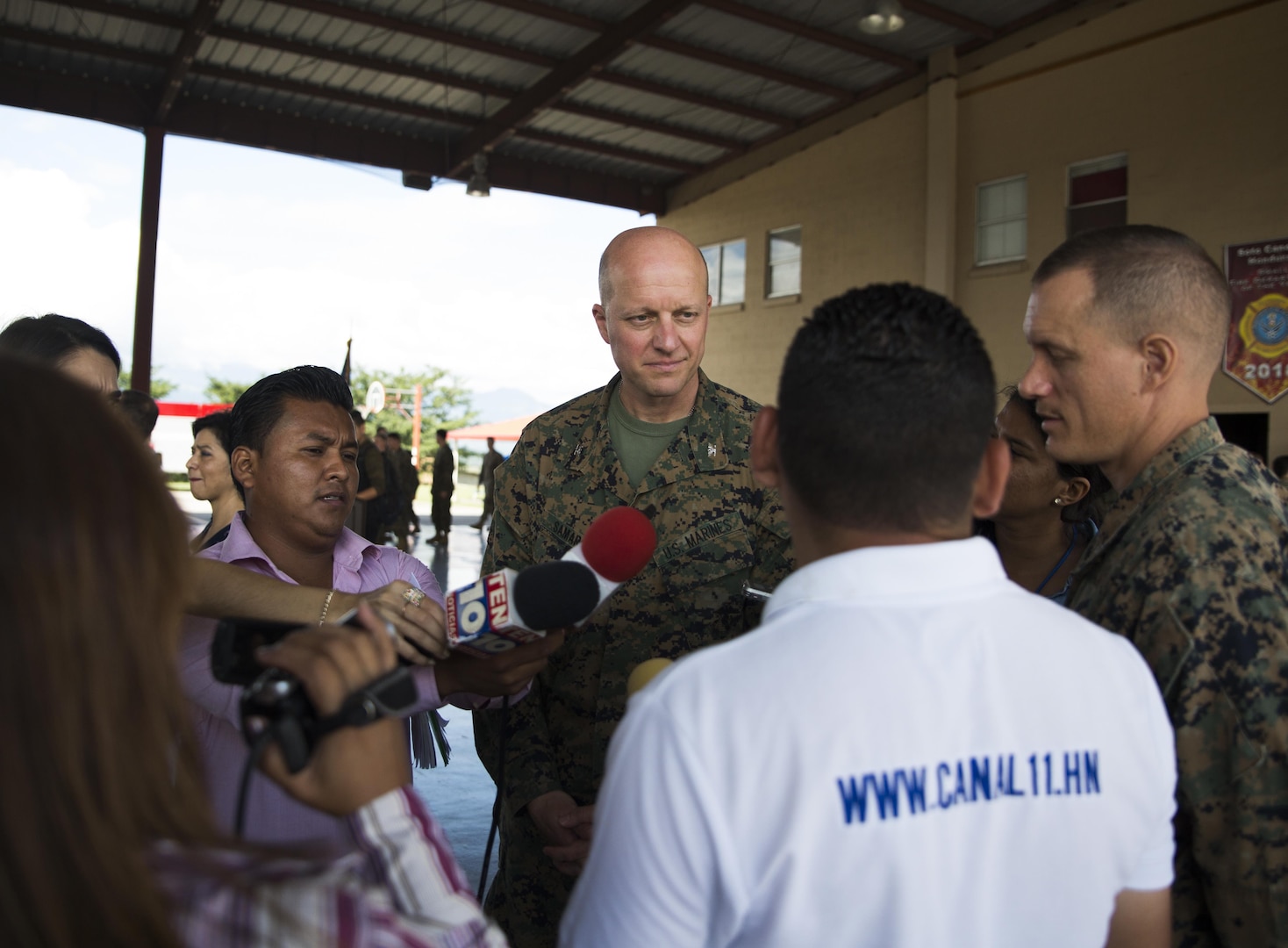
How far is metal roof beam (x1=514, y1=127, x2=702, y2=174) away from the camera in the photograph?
46.1ft

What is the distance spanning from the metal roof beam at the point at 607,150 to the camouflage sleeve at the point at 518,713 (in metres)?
12.4

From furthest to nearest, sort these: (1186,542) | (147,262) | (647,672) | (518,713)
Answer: (147,262)
(518,713)
(1186,542)
(647,672)

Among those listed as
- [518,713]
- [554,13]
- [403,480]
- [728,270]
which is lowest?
[403,480]

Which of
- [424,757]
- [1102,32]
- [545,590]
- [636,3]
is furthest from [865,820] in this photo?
[1102,32]

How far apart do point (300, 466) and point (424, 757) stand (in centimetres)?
71

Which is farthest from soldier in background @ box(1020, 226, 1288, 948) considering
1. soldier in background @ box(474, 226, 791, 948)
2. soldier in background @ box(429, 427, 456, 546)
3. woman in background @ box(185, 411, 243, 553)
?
soldier in background @ box(429, 427, 456, 546)

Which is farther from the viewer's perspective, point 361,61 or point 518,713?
point 361,61

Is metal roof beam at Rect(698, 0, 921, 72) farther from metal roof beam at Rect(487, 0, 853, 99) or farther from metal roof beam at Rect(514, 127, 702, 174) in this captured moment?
metal roof beam at Rect(514, 127, 702, 174)

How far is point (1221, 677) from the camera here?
4.16 feet

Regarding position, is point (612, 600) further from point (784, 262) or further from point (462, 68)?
point (784, 262)

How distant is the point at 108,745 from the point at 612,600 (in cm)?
140

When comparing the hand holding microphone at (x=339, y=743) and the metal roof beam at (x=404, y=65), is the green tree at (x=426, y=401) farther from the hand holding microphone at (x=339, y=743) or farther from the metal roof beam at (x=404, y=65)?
the hand holding microphone at (x=339, y=743)

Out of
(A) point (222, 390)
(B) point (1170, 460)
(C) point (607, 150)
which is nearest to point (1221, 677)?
(B) point (1170, 460)

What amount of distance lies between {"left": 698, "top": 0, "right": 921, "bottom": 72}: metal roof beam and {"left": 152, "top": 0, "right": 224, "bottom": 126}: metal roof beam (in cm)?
502
